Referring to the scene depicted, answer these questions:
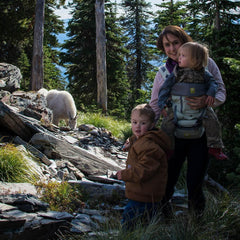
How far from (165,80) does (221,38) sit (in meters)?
4.46

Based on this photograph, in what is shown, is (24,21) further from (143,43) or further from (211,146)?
(211,146)

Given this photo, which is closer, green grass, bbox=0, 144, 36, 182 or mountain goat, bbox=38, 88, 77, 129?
green grass, bbox=0, 144, 36, 182

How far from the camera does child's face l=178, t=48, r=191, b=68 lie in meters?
2.54

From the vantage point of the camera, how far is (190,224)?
8.68 feet

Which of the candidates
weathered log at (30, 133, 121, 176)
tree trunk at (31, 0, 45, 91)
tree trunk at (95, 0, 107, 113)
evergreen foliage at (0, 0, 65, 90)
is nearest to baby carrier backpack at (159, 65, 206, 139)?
weathered log at (30, 133, 121, 176)

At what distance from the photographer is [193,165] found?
268 cm

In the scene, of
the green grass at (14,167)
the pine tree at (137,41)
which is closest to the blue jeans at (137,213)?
the green grass at (14,167)

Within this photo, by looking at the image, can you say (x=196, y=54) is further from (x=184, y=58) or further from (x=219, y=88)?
(x=219, y=88)

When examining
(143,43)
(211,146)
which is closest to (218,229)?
(211,146)

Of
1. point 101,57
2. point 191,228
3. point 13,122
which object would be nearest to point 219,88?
point 191,228

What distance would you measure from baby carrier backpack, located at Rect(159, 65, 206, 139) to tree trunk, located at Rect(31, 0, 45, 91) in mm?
11733

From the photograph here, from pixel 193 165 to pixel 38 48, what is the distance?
12.4 metres

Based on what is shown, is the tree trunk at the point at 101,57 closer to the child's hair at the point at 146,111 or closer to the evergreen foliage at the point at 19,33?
the evergreen foliage at the point at 19,33

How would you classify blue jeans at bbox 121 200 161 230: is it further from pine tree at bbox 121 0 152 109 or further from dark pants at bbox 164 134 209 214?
pine tree at bbox 121 0 152 109
